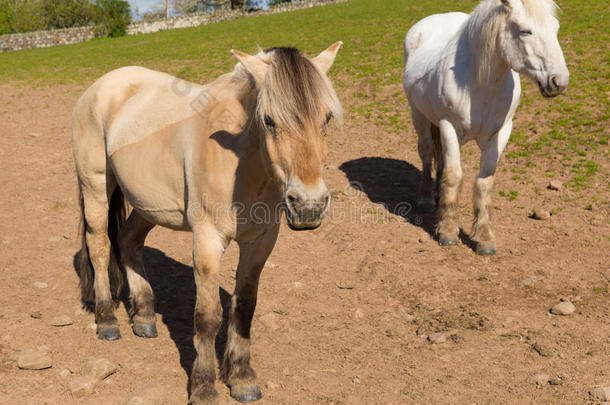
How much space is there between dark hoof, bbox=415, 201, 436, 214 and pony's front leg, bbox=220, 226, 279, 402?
3784 mm

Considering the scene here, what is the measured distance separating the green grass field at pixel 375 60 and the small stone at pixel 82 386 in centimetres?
587

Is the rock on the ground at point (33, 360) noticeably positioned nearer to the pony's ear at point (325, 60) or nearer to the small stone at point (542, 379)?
the pony's ear at point (325, 60)

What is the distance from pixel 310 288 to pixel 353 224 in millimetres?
1652

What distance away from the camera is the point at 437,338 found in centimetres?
404

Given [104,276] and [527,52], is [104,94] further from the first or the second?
[527,52]

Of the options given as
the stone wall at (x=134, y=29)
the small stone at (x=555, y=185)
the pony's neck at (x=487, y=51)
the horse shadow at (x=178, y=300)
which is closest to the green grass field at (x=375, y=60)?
the small stone at (x=555, y=185)

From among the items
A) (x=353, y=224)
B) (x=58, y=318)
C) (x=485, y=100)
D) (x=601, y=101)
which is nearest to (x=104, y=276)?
(x=58, y=318)

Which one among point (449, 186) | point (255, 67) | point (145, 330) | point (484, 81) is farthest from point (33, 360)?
point (484, 81)

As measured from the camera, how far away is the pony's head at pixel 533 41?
470cm

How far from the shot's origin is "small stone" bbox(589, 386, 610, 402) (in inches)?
125

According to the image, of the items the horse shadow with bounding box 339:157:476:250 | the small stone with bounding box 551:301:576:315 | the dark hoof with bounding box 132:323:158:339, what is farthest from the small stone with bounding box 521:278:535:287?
the dark hoof with bounding box 132:323:158:339

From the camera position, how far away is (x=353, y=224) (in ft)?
21.2

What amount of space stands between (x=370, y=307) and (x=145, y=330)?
183cm

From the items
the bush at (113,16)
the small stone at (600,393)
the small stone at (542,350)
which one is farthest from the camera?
the bush at (113,16)
